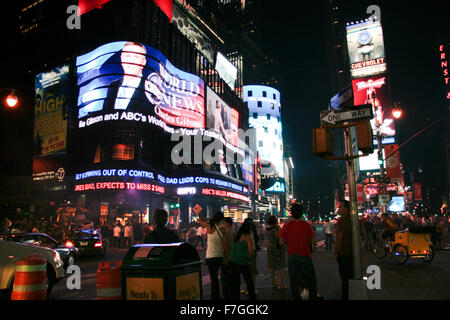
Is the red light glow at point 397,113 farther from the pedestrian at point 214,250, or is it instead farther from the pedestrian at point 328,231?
the pedestrian at point 214,250

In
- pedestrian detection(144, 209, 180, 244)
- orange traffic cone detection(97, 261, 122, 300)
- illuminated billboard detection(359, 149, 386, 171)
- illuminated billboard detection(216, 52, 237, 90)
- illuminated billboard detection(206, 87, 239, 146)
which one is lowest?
orange traffic cone detection(97, 261, 122, 300)

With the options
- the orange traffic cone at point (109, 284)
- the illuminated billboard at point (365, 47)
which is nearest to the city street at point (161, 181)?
the orange traffic cone at point (109, 284)

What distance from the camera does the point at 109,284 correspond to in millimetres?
4949

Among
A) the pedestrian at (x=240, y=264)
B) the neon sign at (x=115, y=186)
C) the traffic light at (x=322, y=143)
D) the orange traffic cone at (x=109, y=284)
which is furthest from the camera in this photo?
the neon sign at (x=115, y=186)

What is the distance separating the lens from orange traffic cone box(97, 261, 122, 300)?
493cm

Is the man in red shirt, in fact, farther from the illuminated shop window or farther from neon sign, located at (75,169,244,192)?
the illuminated shop window

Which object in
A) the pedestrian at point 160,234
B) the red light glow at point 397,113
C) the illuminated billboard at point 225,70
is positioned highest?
the illuminated billboard at point 225,70

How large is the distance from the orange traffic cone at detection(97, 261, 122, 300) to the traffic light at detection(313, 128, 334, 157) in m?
4.35

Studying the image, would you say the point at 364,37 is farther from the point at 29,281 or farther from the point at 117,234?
the point at 29,281

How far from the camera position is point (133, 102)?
32469mm

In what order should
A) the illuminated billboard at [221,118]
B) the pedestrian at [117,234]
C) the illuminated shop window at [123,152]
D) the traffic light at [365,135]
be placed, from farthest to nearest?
the illuminated billboard at [221,118], the illuminated shop window at [123,152], the pedestrian at [117,234], the traffic light at [365,135]

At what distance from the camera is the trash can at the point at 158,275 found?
4.59m

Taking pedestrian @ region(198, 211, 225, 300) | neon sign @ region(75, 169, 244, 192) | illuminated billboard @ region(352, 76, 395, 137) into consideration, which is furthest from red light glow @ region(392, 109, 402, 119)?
illuminated billboard @ region(352, 76, 395, 137)

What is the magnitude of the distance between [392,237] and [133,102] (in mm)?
25183
